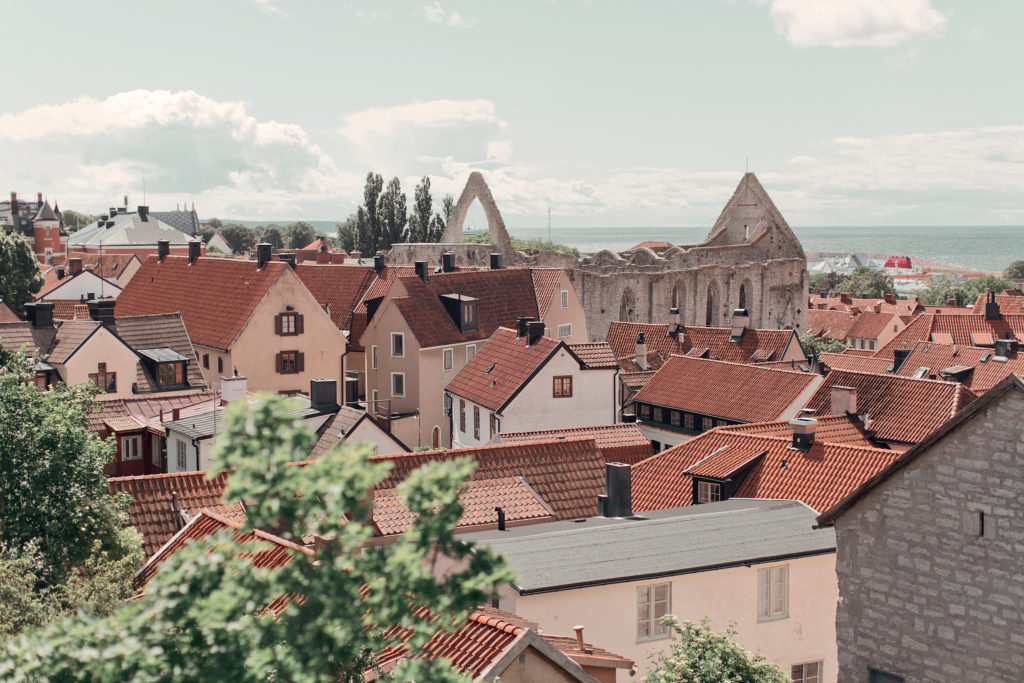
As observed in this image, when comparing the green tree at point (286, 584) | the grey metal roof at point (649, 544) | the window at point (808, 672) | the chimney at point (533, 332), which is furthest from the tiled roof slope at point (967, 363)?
the green tree at point (286, 584)

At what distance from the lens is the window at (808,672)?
21422mm

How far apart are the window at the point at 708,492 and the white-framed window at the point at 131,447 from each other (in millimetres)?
16750

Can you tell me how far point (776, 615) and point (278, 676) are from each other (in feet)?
49.4

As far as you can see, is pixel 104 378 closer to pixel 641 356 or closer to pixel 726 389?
pixel 726 389

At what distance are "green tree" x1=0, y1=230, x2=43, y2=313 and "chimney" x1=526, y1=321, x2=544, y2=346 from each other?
4181 centimetres

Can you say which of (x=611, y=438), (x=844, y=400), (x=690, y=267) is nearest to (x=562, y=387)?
(x=611, y=438)

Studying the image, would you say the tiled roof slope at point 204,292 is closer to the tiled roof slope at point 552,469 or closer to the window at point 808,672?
the tiled roof slope at point 552,469

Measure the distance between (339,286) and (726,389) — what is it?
23.2 m

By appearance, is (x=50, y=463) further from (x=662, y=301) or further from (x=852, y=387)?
(x=662, y=301)

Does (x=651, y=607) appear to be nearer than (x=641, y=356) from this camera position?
Yes

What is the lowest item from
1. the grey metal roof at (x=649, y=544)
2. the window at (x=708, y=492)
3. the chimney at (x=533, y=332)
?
the window at (x=708, y=492)

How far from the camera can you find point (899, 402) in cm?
3903

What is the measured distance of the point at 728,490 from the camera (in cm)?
2670

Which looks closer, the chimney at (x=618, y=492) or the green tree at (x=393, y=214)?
the chimney at (x=618, y=492)
